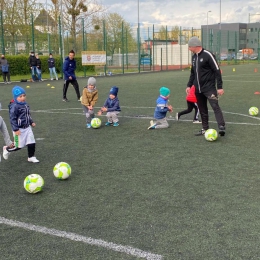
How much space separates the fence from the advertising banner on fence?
1427mm

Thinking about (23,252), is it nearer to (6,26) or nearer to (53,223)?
(53,223)

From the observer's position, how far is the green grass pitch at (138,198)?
3.32 metres

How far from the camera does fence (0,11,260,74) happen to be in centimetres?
2830

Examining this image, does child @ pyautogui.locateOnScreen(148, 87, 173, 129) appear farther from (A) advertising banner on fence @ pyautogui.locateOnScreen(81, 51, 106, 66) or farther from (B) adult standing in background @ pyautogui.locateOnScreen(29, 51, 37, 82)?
(A) advertising banner on fence @ pyautogui.locateOnScreen(81, 51, 106, 66)

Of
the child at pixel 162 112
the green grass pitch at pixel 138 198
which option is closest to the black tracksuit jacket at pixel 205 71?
the green grass pitch at pixel 138 198

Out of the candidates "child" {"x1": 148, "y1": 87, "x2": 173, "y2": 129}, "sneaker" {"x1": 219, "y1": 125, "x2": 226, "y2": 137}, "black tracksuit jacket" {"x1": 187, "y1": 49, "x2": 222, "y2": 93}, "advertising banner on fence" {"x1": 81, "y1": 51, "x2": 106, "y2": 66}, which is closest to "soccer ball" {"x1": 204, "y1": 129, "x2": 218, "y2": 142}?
"sneaker" {"x1": 219, "y1": 125, "x2": 226, "y2": 137}

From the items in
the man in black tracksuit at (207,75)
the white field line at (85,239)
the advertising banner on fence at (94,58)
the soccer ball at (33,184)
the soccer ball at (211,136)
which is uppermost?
the advertising banner on fence at (94,58)

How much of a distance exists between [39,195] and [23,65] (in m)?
25.0

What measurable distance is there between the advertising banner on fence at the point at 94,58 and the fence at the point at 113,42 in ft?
4.68

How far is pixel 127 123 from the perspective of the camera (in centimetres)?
947

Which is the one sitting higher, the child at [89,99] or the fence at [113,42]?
the fence at [113,42]

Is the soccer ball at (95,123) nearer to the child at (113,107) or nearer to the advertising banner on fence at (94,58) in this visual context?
the child at (113,107)

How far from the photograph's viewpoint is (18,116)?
593 centimetres

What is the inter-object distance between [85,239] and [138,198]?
1147 mm
